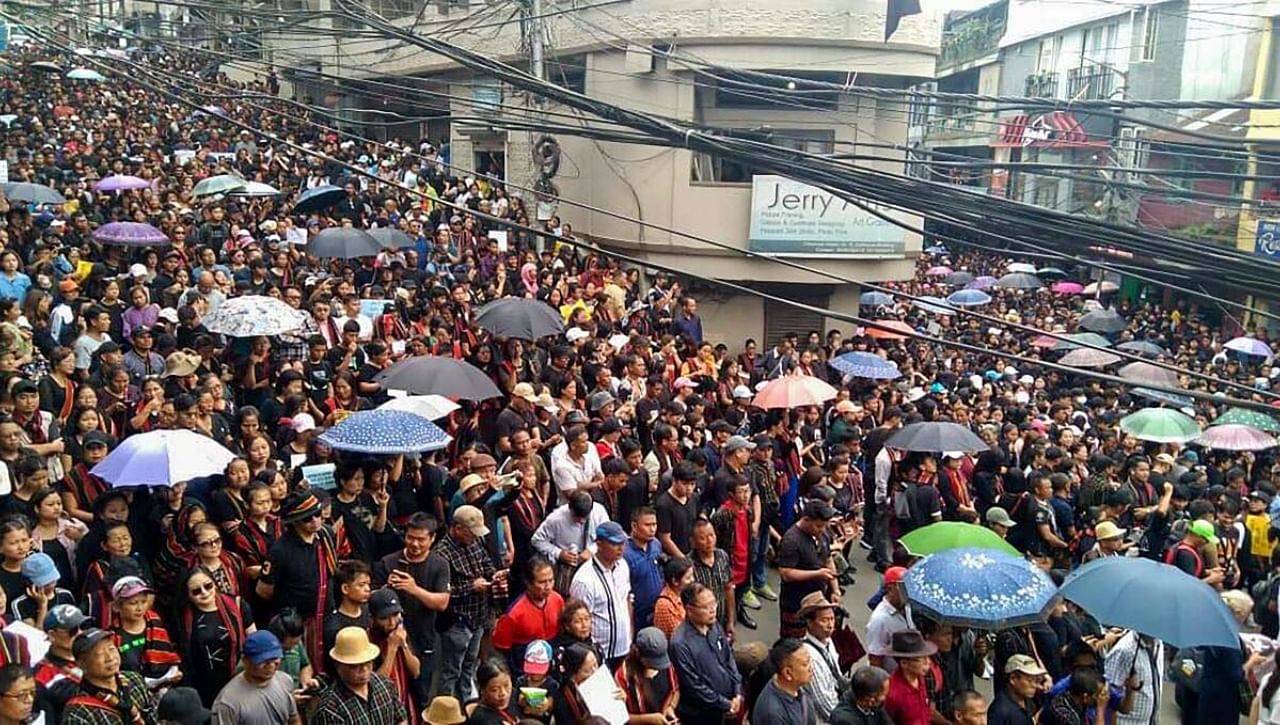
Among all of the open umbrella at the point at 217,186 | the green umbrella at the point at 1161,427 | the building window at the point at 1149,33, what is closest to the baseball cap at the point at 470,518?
the green umbrella at the point at 1161,427

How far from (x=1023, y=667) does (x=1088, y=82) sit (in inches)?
1146

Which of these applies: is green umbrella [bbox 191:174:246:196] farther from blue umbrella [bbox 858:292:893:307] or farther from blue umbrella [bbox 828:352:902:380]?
blue umbrella [bbox 858:292:893:307]

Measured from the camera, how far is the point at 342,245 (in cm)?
1330

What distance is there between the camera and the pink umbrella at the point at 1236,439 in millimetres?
11797

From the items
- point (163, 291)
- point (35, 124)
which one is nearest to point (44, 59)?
point (35, 124)

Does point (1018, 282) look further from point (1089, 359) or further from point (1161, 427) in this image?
point (1161, 427)

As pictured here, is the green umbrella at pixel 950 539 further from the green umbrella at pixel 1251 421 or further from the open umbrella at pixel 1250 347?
the open umbrella at pixel 1250 347

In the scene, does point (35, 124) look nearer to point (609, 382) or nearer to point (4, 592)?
point (609, 382)

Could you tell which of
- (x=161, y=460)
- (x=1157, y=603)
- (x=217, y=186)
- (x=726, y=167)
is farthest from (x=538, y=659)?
(x=726, y=167)

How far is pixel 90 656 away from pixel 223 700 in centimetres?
56

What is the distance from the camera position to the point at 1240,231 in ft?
72.6

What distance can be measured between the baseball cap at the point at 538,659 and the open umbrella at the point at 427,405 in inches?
124

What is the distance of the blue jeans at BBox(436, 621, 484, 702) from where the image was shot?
6387 mm

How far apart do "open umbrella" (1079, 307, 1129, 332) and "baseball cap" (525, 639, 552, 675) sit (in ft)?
57.9
